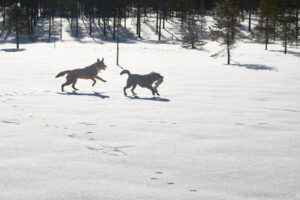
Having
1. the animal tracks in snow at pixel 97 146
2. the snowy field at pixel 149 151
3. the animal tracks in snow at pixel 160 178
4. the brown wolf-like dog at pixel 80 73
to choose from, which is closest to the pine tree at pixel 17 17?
the brown wolf-like dog at pixel 80 73

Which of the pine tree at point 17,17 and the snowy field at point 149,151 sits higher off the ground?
the pine tree at point 17,17

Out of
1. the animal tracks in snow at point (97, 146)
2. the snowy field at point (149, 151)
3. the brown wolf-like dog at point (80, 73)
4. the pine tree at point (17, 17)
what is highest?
the pine tree at point (17, 17)

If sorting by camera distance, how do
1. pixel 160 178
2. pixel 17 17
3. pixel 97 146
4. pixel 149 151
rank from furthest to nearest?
1. pixel 17 17
2. pixel 97 146
3. pixel 149 151
4. pixel 160 178

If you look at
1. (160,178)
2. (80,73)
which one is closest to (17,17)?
(80,73)

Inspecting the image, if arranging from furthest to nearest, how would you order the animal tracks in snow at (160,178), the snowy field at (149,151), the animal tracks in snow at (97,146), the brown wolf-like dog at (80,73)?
the brown wolf-like dog at (80,73) < the animal tracks in snow at (97,146) < the animal tracks in snow at (160,178) < the snowy field at (149,151)

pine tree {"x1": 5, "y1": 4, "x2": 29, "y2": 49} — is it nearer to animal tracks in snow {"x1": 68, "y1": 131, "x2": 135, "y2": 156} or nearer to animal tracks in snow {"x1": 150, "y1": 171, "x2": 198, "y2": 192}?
animal tracks in snow {"x1": 68, "y1": 131, "x2": 135, "y2": 156}

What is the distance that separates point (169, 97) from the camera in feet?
31.9

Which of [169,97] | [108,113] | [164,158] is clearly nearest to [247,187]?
[164,158]

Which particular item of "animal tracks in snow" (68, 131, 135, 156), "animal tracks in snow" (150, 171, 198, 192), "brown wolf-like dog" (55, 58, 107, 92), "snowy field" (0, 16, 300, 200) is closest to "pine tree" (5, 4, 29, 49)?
"brown wolf-like dog" (55, 58, 107, 92)

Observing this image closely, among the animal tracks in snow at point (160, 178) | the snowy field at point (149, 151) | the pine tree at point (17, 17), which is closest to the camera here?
the snowy field at point (149, 151)

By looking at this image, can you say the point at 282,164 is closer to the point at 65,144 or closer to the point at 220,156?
the point at 220,156

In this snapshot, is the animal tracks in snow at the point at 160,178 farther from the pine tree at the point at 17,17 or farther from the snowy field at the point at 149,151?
the pine tree at the point at 17,17

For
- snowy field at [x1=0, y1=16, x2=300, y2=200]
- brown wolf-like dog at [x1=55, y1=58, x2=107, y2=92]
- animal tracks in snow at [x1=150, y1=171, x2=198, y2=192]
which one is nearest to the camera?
snowy field at [x1=0, y1=16, x2=300, y2=200]

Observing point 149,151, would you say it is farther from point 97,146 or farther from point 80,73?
point 80,73
